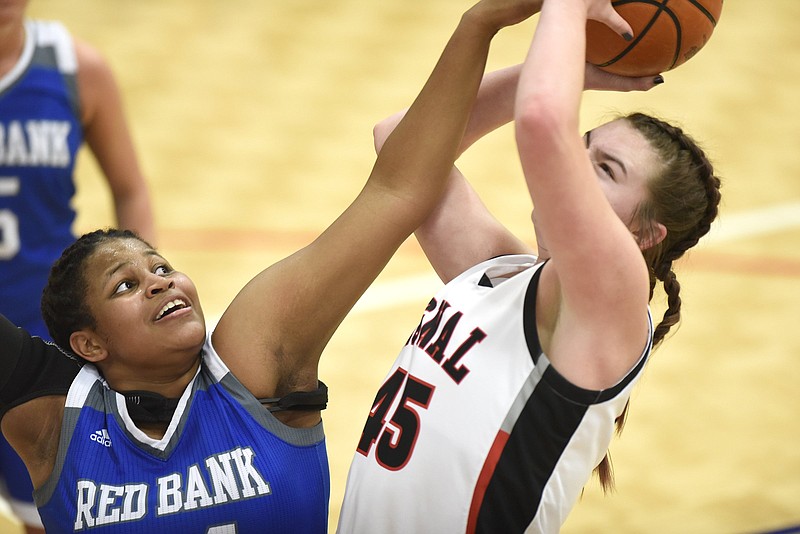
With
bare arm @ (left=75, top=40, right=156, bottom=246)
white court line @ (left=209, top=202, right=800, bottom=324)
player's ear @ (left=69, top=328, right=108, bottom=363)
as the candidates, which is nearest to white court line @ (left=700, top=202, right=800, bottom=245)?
white court line @ (left=209, top=202, right=800, bottom=324)

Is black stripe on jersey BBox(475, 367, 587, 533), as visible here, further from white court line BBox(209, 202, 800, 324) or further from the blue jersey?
white court line BBox(209, 202, 800, 324)

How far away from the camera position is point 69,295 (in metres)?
2.47

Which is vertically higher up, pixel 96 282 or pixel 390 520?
pixel 96 282

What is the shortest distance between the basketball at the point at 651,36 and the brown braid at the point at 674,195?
116 mm

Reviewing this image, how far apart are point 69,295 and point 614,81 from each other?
133cm

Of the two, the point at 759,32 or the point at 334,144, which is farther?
the point at 759,32

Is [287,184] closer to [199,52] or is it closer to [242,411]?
[199,52]

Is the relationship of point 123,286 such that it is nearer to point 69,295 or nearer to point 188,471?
point 69,295

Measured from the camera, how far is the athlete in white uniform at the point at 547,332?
1919 mm

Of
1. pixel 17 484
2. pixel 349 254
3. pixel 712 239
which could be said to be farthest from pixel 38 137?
pixel 712 239

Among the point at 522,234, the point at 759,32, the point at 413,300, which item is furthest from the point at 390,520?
the point at 759,32

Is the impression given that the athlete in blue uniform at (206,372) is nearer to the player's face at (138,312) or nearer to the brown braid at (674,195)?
the player's face at (138,312)

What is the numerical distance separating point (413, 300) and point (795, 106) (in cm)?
349

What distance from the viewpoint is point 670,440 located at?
16.1 ft
